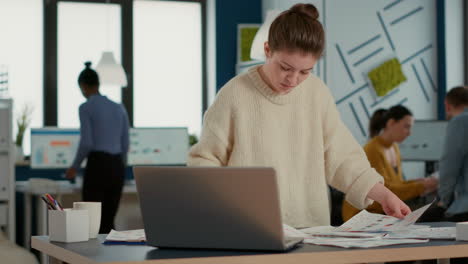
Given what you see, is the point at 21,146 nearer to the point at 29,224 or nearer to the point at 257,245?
the point at 29,224

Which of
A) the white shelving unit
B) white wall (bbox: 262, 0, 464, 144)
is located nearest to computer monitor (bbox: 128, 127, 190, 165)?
the white shelving unit

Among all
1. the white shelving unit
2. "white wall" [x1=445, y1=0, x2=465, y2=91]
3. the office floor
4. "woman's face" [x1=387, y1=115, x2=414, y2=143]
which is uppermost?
"white wall" [x1=445, y1=0, x2=465, y2=91]

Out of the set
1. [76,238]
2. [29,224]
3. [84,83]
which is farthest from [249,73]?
[29,224]

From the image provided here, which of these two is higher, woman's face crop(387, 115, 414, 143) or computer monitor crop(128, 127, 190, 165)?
woman's face crop(387, 115, 414, 143)

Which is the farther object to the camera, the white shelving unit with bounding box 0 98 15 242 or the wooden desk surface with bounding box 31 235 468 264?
the white shelving unit with bounding box 0 98 15 242

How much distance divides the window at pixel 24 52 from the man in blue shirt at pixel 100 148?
171 cm

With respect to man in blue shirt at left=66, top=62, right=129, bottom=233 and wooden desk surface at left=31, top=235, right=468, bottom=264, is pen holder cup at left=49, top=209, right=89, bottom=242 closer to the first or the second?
wooden desk surface at left=31, top=235, right=468, bottom=264

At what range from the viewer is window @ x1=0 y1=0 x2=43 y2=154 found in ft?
22.7

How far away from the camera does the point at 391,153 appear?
197 inches

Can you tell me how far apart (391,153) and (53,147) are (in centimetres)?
274

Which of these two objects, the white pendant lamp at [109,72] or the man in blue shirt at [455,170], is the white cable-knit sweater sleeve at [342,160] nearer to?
the man in blue shirt at [455,170]

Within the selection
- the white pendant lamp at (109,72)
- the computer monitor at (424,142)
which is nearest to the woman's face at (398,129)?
the computer monitor at (424,142)

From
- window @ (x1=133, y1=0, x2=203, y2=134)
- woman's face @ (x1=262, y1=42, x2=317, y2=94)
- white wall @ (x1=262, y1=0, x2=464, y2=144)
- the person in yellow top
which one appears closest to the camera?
woman's face @ (x1=262, y1=42, x2=317, y2=94)

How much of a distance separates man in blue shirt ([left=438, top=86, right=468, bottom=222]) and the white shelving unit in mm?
2979
